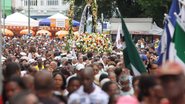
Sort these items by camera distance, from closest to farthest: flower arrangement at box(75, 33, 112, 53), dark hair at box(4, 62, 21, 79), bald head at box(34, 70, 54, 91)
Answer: bald head at box(34, 70, 54, 91) < dark hair at box(4, 62, 21, 79) < flower arrangement at box(75, 33, 112, 53)

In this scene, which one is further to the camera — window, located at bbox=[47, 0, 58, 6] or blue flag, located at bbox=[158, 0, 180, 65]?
window, located at bbox=[47, 0, 58, 6]

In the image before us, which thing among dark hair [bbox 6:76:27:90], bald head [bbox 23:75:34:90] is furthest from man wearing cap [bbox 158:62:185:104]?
bald head [bbox 23:75:34:90]

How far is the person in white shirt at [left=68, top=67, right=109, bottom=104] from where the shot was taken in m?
8.77

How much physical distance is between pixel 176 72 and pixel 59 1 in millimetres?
97660

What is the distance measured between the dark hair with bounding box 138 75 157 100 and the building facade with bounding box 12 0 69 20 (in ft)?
306

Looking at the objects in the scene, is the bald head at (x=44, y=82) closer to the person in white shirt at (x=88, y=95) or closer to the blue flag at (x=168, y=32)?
the person in white shirt at (x=88, y=95)

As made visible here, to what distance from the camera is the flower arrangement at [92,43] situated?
26545 mm

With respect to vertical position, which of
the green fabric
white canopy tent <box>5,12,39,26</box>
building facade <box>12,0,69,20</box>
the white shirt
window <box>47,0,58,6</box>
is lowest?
building facade <box>12,0,69,20</box>

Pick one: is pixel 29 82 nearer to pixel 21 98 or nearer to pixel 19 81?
pixel 19 81

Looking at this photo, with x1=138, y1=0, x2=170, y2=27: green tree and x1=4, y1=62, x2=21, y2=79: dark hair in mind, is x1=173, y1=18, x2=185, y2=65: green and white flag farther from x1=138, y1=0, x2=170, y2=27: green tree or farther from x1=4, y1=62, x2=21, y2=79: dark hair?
x1=138, y1=0, x2=170, y2=27: green tree

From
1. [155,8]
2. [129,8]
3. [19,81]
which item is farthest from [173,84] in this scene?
[129,8]

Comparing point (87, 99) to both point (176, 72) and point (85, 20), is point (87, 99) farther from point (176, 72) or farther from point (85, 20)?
point (85, 20)

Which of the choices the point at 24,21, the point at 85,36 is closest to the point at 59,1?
the point at 24,21

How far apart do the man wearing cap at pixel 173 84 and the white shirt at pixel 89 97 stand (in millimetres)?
2929
